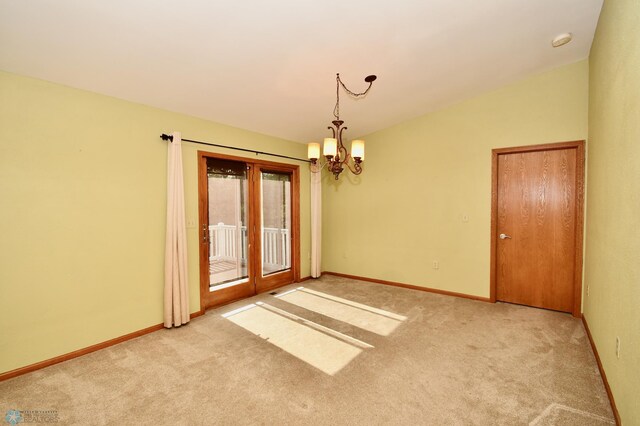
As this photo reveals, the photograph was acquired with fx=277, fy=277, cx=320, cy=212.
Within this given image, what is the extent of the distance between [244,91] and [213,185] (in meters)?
1.34

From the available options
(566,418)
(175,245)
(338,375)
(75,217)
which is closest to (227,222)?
(175,245)

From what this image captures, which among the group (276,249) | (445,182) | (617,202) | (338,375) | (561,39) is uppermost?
(561,39)

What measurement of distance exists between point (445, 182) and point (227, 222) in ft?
11.1

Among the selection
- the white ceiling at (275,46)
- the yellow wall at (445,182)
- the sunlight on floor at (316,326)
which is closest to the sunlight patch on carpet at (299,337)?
the sunlight on floor at (316,326)

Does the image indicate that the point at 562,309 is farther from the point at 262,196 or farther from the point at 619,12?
the point at 262,196

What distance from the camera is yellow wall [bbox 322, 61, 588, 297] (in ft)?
11.7

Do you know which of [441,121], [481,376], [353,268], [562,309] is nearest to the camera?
[481,376]

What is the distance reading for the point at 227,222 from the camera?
4.16 meters

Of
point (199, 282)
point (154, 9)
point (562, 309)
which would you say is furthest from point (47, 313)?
point (562, 309)

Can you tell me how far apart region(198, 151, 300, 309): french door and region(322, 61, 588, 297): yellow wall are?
114 centimetres

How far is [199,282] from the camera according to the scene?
11.8 feet

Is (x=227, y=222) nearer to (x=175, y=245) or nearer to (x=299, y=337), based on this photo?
(x=175, y=245)

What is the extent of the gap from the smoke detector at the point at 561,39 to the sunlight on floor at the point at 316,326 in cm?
343

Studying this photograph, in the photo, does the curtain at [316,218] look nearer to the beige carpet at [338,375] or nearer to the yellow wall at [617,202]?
the beige carpet at [338,375]
